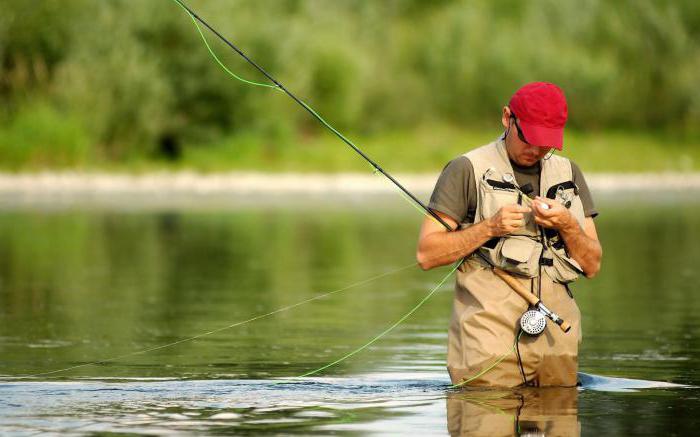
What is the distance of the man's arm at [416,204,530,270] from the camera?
664cm

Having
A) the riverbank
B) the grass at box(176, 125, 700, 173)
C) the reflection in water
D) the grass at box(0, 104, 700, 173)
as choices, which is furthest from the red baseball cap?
the grass at box(176, 125, 700, 173)

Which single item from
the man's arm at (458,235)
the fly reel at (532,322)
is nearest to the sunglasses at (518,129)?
the man's arm at (458,235)

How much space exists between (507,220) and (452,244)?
28 cm

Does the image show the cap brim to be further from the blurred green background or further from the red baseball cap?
the blurred green background

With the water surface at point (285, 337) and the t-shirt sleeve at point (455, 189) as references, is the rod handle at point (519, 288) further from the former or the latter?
the water surface at point (285, 337)

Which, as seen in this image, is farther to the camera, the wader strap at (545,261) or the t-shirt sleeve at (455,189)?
the wader strap at (545,261)

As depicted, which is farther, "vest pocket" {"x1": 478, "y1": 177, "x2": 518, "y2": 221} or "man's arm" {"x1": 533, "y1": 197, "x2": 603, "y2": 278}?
"vest pocket" {"x1": 478, "y1": 177, "x2": 518, "y2": 221}

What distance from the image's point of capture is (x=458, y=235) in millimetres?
6789

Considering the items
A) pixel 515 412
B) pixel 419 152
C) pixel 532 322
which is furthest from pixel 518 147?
pixel 419 152

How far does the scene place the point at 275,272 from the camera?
16.2 meters

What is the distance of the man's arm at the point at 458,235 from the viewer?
6.64 meters

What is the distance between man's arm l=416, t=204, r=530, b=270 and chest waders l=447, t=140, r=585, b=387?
0.48 feet

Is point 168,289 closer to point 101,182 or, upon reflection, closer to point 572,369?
point 572,369

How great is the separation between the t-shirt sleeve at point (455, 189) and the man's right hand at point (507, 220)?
0.23 m
